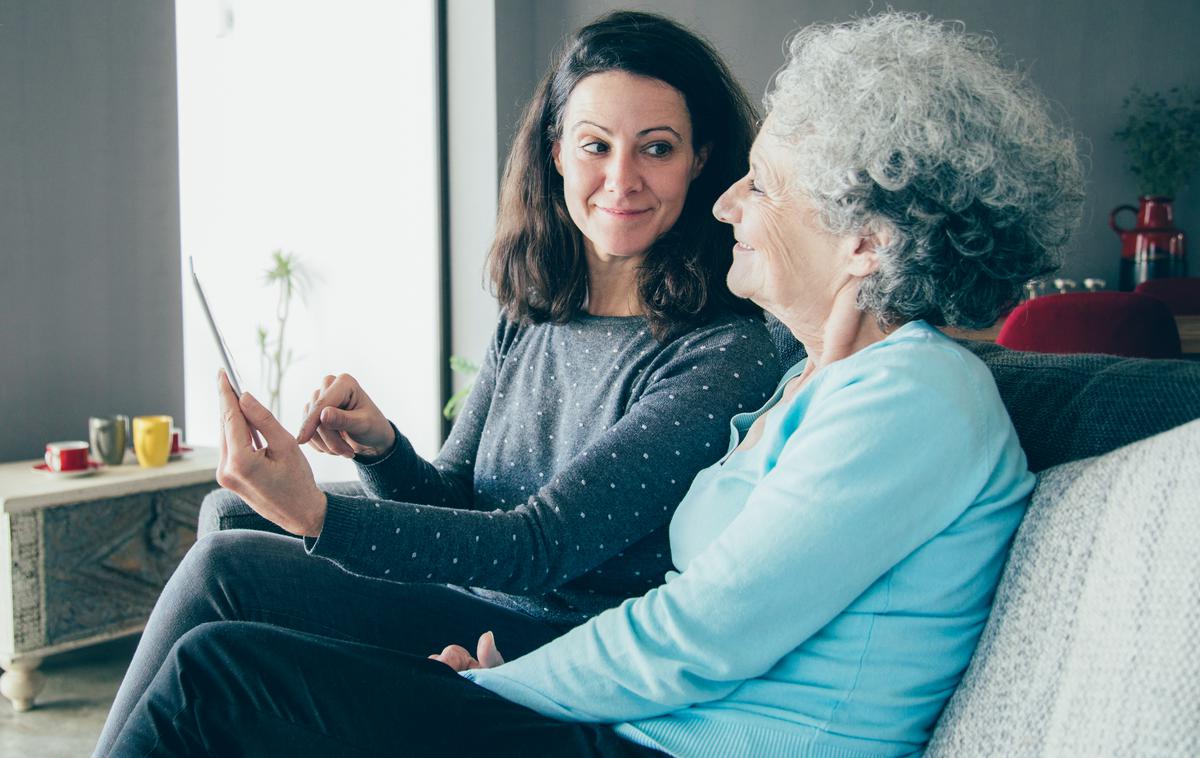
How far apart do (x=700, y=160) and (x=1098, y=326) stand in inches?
37.3

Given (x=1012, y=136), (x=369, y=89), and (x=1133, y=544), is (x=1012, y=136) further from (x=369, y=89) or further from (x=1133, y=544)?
(x=369, y=89)

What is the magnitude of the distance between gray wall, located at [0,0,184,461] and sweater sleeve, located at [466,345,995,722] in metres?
2.31

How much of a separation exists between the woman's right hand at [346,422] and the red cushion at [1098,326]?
1.21 metres

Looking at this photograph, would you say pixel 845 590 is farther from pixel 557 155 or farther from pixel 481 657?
pixel 557 155

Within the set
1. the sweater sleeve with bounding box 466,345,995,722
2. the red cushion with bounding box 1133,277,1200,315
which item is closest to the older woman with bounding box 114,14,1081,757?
the sweater sleeve with bounding box 466,345,995,722

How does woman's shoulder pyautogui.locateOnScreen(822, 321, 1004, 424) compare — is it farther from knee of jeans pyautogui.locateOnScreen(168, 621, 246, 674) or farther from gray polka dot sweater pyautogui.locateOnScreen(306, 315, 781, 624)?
knee of jeans pyautogui.locateOnScreen(168, 621, 246, 674)

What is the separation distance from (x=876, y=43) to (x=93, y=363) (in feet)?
8.13

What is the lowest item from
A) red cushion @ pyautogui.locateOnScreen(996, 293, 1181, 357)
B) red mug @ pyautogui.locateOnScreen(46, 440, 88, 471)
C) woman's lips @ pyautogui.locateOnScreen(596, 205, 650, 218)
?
red mug @ pyautogui.locateOnScreen(46, 440, 88, 471)

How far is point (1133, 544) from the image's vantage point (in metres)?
0.75

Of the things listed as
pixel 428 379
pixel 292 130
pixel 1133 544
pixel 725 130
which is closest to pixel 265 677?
pixel 1133 544

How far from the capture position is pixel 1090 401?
3.29 ft

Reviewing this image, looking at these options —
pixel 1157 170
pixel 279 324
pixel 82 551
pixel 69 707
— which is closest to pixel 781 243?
pixel 82 551

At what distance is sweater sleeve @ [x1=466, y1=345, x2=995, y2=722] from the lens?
874 mm

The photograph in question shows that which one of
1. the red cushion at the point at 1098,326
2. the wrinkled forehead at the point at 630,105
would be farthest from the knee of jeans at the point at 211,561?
the red cushion at the point at 1098,326
